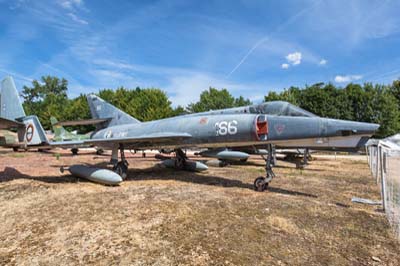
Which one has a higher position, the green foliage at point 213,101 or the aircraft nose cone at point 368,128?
the green foliage at point 213,101

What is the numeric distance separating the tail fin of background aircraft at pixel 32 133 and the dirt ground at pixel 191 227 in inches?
74.5

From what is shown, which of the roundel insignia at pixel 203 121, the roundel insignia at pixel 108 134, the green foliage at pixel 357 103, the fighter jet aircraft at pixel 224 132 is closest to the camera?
the fighter jet aircraft at pixel 224 132

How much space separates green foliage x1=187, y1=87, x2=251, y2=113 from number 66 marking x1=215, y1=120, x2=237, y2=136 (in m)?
50.8

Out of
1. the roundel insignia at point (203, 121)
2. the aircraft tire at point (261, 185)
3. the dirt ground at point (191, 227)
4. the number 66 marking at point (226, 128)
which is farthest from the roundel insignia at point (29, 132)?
the aircraft tire at point (261, 185)

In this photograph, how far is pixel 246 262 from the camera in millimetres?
3609

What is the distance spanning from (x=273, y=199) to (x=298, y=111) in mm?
2918

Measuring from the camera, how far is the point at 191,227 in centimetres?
493

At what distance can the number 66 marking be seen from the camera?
8.48 m

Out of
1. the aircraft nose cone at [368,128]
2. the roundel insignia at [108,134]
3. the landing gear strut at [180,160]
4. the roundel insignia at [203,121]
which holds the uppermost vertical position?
the roundel insignia at [203,121]

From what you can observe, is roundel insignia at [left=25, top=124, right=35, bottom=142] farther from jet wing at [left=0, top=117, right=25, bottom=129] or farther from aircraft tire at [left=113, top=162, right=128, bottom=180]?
aircraft tire at [left=113, top=162, right=128, bottom=180]

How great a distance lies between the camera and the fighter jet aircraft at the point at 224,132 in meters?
7.14

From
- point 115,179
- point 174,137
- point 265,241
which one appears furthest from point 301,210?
point 115,179

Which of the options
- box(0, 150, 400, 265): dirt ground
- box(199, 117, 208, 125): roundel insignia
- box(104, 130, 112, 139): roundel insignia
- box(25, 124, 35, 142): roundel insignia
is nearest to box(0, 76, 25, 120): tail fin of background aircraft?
box(25, 124, 35, 142): roundel insignia

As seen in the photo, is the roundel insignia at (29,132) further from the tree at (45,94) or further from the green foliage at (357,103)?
the tree at (45,94)
